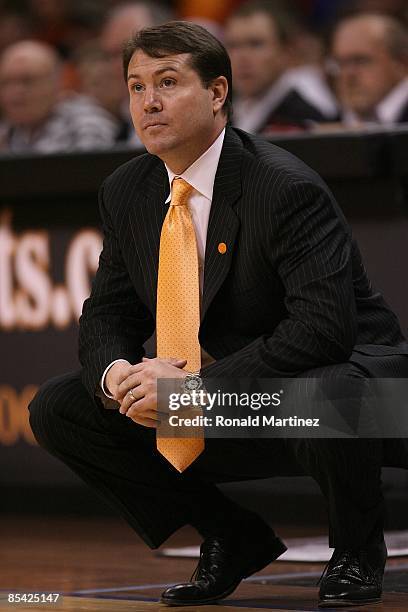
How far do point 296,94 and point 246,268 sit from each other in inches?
117

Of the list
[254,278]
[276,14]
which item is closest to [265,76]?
[276,14]

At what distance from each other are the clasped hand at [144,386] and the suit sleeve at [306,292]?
8 centimetres

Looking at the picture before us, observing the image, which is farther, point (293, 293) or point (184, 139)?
point (184, 139)

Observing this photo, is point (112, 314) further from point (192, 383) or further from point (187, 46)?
point (187, 46)

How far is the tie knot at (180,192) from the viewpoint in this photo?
9.18ft

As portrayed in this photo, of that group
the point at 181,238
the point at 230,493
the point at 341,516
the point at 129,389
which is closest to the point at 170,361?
the point at 129,389

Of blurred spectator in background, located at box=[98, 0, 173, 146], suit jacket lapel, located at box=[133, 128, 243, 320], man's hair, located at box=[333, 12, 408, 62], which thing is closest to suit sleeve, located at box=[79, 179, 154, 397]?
suit jacket lapel, located at box=[133, 128, 243, 320]

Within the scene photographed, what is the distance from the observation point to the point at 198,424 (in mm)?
2607

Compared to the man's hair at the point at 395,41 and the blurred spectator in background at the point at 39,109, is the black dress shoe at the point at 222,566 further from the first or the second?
the blurred spectator in background at the point at 39,109

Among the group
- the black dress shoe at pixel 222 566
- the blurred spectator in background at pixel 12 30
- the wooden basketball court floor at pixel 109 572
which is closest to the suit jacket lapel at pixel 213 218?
the black dress shoe at pixel 222 566

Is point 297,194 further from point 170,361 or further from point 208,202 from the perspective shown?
point 170,361

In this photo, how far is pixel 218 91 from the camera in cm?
280

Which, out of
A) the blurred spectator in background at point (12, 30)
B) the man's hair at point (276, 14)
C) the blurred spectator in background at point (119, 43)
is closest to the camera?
the man's hair at point (276, 14)

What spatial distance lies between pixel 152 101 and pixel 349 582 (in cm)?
106
